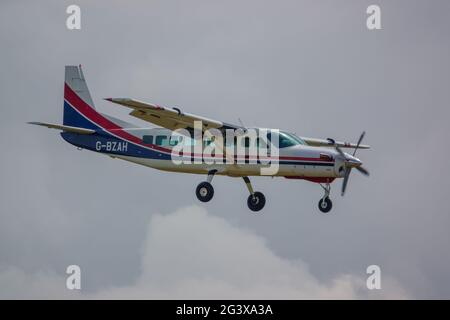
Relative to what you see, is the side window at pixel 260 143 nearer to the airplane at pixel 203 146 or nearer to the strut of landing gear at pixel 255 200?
the airplane at pixel 203 146

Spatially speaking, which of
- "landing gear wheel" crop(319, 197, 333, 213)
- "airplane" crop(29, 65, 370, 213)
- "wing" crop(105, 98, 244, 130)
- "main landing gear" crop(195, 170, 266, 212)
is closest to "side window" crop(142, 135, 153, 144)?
"airplane" crop(29, 65, 370, 213)

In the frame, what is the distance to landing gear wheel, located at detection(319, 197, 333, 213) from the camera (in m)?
44.3

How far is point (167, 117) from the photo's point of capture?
4331cm

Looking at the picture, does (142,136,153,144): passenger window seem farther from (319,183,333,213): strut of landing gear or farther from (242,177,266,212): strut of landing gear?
(319,183,333,213): strut of landing gear

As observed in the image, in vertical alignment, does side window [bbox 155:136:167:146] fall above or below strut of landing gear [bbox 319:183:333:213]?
above

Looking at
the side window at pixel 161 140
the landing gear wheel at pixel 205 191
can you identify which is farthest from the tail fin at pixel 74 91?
the landing gear wheel at pixel 205 191

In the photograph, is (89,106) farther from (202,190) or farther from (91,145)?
(202,190)

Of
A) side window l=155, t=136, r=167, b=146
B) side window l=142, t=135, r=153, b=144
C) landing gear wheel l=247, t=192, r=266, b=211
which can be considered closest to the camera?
landing gear wheel l=247, t=192, r=266, b=211

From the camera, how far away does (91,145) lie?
46.5 metres

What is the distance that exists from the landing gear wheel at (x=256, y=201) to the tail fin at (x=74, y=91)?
7.61m

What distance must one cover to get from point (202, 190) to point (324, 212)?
15.1ft

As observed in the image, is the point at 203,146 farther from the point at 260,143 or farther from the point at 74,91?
the point at 74,91
